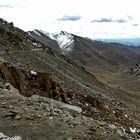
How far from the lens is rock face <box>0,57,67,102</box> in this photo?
132 feet

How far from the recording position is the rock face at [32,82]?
40147 millimetres

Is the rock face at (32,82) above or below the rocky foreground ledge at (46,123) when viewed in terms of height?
below

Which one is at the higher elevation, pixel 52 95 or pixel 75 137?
pixel 75 137

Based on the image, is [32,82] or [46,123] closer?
[46,123]

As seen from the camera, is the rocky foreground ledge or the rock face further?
the rock face

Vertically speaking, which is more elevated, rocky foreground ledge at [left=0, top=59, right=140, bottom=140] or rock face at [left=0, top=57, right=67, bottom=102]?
rocky foreground ledge at [left=0, top=59, right=140, bottom=140]

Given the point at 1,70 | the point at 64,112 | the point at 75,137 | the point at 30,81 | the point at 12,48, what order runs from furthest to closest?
the point at 12,48 < the point at 30,81 < the point at 1,70 < the point at 64,112 < the point at 75,137

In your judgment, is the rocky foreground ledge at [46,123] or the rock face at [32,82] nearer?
the rocky foreground ledge at [46,123]

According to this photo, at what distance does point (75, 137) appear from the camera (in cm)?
1731

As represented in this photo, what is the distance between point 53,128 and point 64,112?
7.01 feet

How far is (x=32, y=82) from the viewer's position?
4291 centimetres

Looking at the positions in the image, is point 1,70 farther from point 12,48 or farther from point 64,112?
point 12,48

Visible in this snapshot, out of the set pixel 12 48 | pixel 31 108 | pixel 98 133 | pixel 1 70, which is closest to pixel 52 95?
pixel 1 70

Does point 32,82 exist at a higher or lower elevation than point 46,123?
lower
